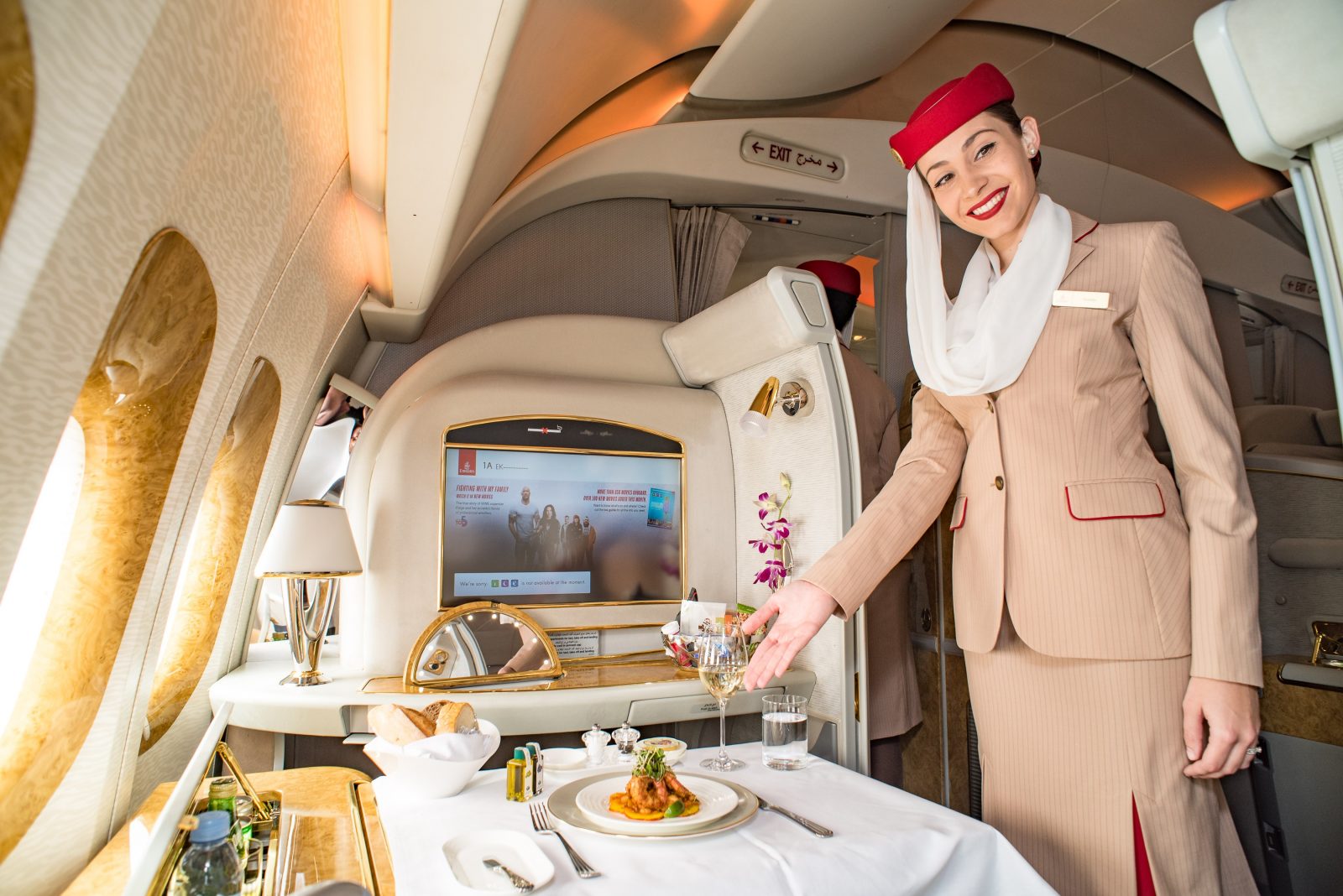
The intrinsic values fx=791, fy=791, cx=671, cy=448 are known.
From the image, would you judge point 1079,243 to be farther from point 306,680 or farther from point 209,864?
point 306,680

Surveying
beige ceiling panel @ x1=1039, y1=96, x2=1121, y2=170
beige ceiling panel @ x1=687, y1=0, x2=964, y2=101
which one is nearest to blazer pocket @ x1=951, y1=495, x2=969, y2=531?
beige ceiling panel @ x1=687, y1=0, x2=964, y2=101

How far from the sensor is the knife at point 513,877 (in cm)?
102

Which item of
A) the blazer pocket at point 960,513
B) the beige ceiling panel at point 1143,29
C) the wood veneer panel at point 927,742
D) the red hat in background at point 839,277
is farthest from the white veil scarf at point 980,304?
the beige ceiling panel at point 1143,29

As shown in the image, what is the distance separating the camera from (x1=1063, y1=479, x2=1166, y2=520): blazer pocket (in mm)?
1472

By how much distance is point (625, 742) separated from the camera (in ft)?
5.81

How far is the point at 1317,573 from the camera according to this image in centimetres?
227

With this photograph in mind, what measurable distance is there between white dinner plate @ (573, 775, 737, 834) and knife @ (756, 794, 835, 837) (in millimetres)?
56

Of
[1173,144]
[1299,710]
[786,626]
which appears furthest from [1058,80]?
[786,626]

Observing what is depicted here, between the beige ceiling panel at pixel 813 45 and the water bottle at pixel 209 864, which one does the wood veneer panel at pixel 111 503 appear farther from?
the beige ceiling panel at pixel 813 45

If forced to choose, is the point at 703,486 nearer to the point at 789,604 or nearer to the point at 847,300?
the point at 847,300

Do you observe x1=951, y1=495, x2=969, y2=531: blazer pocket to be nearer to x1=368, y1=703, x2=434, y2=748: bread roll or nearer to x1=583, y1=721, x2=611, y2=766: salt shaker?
x1=583, y1=721, x2=611, y2=766: salt shaker

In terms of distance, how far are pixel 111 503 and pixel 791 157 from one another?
147 inches

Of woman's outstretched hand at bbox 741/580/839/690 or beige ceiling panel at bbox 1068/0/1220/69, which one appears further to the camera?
beige ceiling panel at bbox 1068/0/1220/69

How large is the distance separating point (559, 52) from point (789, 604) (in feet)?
6.16
